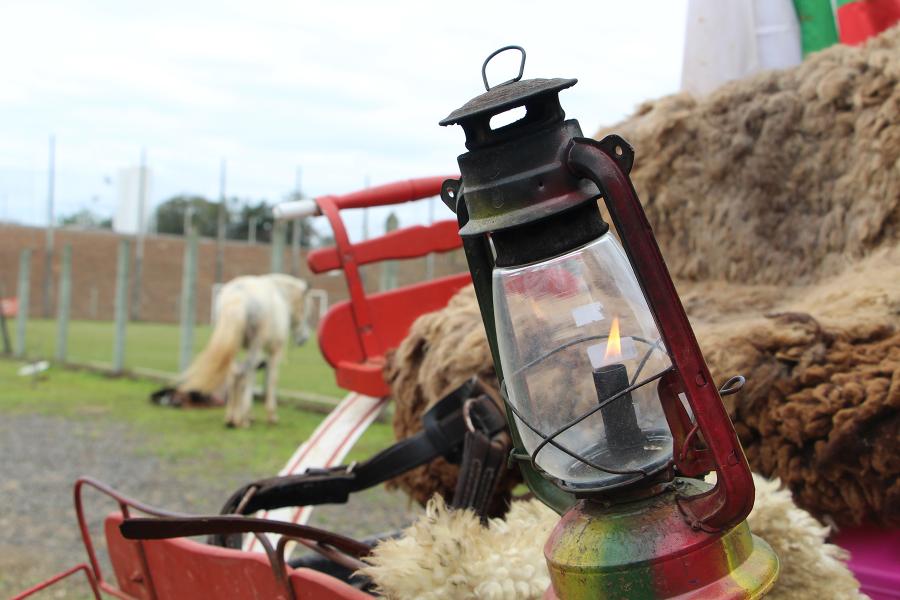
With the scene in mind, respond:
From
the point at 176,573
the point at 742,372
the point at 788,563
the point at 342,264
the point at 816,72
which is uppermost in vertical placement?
the point at 816,72

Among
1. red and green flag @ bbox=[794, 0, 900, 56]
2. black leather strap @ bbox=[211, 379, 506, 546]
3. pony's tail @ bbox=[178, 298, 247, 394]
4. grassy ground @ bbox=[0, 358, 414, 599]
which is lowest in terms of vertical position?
grassy ground @ bbox=[0, 358, 414, 599]

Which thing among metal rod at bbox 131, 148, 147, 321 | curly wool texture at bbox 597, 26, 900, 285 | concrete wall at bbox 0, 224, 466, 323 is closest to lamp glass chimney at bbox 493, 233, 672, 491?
curly wool texture at bbox 597, 26, 900, 285

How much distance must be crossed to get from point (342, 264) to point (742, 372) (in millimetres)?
990

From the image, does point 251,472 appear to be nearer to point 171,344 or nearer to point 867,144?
point 867,144

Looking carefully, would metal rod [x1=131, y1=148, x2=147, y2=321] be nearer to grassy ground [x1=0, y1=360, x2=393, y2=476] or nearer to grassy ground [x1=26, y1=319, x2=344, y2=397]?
grassy ground [x1=26, y1=319, x2=344, y2=397]

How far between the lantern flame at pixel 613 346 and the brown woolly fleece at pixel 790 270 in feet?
1.45

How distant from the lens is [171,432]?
25.4ft

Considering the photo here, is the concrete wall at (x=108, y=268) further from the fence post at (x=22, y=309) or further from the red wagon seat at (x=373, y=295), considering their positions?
the red wagon seat at (x=373, y=295)

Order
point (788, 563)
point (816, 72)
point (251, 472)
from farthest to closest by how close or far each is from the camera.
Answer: point (251, 472), point (816, 72), point (788, 563)

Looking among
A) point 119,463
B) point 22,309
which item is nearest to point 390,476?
point 119,463

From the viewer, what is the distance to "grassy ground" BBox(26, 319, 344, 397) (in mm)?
11609

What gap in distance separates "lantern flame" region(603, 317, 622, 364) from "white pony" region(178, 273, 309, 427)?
25.1 ft

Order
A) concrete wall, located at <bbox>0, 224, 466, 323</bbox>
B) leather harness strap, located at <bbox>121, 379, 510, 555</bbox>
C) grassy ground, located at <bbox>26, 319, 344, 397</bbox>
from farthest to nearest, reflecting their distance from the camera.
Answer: concrete wall, located at <bbox>0, 224, 466, 323</bbox>
grassy ground, located at <bbox>26, 319, 344, 397</bbox>
leather harness strap, located at <bbox>121, 379, 510, 555</bbox>

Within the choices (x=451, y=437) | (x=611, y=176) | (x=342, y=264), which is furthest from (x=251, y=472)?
(x=611, y=176)
